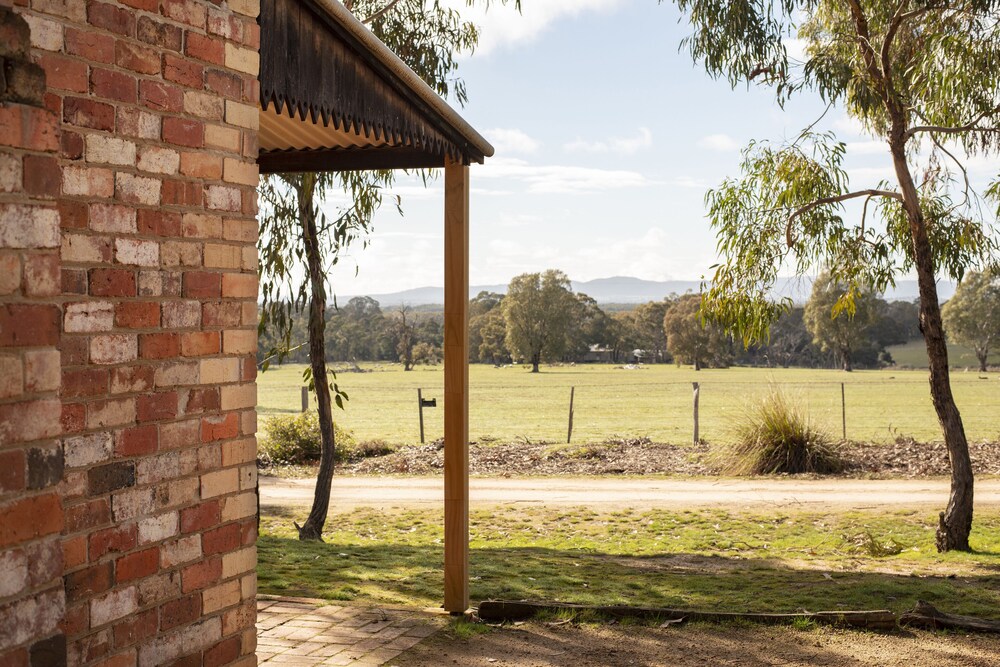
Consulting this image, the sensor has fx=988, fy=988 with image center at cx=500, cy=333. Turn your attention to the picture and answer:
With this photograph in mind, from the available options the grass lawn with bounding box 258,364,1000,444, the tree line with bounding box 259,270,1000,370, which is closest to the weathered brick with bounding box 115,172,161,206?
the grass lawn with bounding box 258,364,1000,444

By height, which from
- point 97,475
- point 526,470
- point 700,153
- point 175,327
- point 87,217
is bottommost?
point 526,470

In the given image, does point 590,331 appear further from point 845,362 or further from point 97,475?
point 97,475

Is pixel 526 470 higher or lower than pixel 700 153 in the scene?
lower

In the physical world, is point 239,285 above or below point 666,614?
above

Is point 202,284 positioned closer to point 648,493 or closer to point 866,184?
point 866,184

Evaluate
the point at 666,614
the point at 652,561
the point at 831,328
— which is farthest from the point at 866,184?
the point at 831,328

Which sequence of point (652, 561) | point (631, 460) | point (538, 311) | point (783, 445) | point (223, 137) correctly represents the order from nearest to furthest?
point (223, 137), point (652, 561), point (783, 445), point (631, 460), point (538, 311)

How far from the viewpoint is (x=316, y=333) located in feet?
33.0

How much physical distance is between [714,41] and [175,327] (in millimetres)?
9015

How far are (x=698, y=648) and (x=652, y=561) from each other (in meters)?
3.69

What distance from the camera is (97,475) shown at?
9.02 feet

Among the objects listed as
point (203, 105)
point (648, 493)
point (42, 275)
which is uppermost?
point (203, 105)

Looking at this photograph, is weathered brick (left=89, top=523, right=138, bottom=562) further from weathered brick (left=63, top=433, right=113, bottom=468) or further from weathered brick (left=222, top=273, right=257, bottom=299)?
weathered brick (left=222, top=273, right=257, bottom=299)

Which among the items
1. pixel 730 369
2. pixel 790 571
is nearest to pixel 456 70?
pixel 790 571
